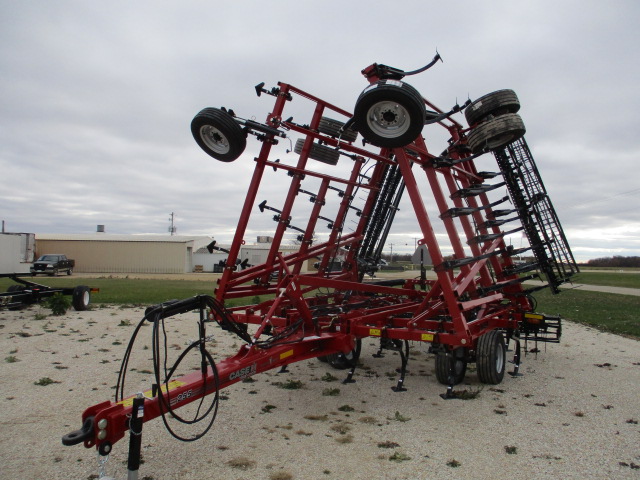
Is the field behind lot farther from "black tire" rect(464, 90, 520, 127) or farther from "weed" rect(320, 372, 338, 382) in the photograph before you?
"black tire" rect(464, 90, 520, 127)

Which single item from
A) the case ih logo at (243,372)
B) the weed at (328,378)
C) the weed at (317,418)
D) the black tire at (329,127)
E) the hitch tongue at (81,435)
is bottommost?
the weed at (317,418)

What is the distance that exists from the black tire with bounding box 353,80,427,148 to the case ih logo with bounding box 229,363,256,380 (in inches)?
113

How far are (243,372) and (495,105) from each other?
5558 mm

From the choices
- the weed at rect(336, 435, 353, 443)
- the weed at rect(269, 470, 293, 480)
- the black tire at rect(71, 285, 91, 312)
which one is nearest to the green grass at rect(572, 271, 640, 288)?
the black tire at rect(71, 285, 91, 312)

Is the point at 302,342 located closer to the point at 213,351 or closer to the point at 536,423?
the point at 536,423

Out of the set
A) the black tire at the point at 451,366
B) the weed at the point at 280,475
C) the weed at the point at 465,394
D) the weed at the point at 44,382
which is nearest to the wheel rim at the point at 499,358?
the black tire at the point at 451,366

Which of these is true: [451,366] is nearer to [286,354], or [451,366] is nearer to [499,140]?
[286,354]

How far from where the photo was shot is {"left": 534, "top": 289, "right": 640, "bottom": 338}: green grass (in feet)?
38.4

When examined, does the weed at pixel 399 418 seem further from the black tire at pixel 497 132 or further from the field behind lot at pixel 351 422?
the black tire at pixel 497 132

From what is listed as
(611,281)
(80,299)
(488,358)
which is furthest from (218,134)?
(611,281)

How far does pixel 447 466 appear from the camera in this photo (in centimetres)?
398

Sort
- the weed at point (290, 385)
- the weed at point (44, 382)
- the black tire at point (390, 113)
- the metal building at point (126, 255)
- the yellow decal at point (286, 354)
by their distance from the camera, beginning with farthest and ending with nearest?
1. the metal building at point (126, 255)
2. the weed at point (290, 385)
3. the weed at point (44, 382)
4. the black tire at point (390, 113)
5. the yellow decal at point (286, 354)

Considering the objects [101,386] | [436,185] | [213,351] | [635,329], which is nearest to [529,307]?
[436,185]

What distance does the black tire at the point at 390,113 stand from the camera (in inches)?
204
